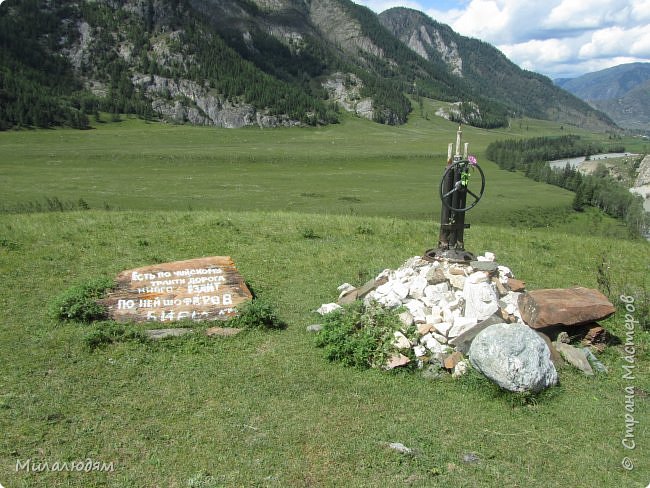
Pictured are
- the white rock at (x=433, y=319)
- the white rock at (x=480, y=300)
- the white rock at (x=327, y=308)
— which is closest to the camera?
the white rock at (x=480, y=300)

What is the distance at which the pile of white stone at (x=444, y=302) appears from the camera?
11.3 meters

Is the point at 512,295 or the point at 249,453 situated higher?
the point at 512,295

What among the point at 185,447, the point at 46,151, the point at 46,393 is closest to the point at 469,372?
the point at 185,447

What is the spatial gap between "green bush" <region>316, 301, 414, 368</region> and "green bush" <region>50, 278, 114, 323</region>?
6.09 m

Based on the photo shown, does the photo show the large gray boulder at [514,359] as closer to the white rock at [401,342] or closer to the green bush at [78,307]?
the white rock at [401,342]

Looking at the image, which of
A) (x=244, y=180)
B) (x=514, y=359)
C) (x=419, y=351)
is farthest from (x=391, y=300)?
(x=244, y=180)

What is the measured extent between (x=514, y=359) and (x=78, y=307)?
35.7ft

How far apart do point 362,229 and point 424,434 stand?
15876 mm

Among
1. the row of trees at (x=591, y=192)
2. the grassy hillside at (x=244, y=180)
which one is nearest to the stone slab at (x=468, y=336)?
the grassy hillside at (x=244, y=180)

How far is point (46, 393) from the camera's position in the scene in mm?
9508

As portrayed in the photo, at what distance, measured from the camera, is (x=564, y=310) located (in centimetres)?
1162

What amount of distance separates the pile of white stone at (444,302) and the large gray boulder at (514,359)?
2.26 feet

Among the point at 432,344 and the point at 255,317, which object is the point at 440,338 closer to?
the point at 432,344

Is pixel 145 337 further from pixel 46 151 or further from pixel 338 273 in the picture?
pixel 46 151
